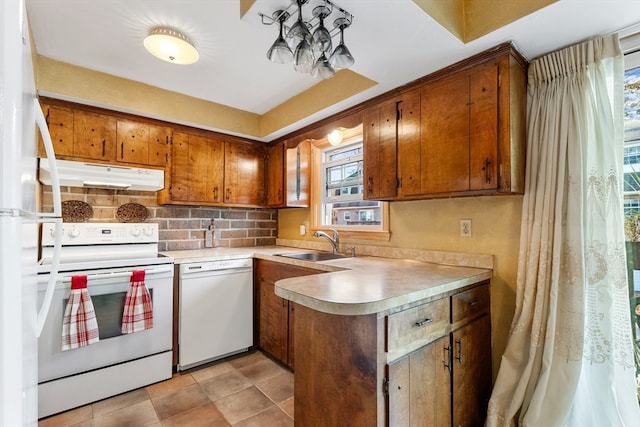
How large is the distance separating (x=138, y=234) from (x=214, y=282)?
788 millimetres

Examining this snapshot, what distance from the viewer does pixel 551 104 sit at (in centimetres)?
162

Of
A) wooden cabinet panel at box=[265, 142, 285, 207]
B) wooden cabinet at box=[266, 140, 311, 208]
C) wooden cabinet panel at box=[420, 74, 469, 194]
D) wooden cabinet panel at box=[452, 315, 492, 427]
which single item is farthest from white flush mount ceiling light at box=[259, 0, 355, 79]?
wooden cabinet panel at box=[265, 142, 285, 207]

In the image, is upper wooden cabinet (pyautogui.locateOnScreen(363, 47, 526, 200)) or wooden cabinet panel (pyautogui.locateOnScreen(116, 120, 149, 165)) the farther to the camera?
wooden cabinet panel (pyautogui.locateOnScreen(116, 120, 149, 165))

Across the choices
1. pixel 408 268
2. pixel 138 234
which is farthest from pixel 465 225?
pixel 138 234

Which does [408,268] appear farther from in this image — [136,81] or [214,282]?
[136,81]

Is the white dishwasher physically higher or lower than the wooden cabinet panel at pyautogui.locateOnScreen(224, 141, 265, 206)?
lower

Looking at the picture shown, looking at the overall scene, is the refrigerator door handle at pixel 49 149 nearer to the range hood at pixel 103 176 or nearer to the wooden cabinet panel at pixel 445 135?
the range hood at pixel 103 176

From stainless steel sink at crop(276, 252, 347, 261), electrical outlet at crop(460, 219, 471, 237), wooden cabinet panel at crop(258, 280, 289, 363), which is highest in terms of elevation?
electrical outlet at crop(460, 219, 471, 237)

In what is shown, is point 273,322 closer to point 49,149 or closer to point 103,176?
point 103,176

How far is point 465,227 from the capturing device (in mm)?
1976

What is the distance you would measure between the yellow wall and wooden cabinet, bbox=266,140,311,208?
130 cm

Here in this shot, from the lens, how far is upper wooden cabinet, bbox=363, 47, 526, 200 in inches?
62.3

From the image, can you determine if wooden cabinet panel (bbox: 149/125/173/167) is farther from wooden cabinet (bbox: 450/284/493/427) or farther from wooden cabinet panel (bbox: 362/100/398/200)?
wooden cabinet (bbox: 450/284/493/427)

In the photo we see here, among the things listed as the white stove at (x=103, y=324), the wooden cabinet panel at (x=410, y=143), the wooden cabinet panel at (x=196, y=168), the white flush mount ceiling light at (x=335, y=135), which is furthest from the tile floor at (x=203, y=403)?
the white flush mount ceiling light at (x=335, y=135)
